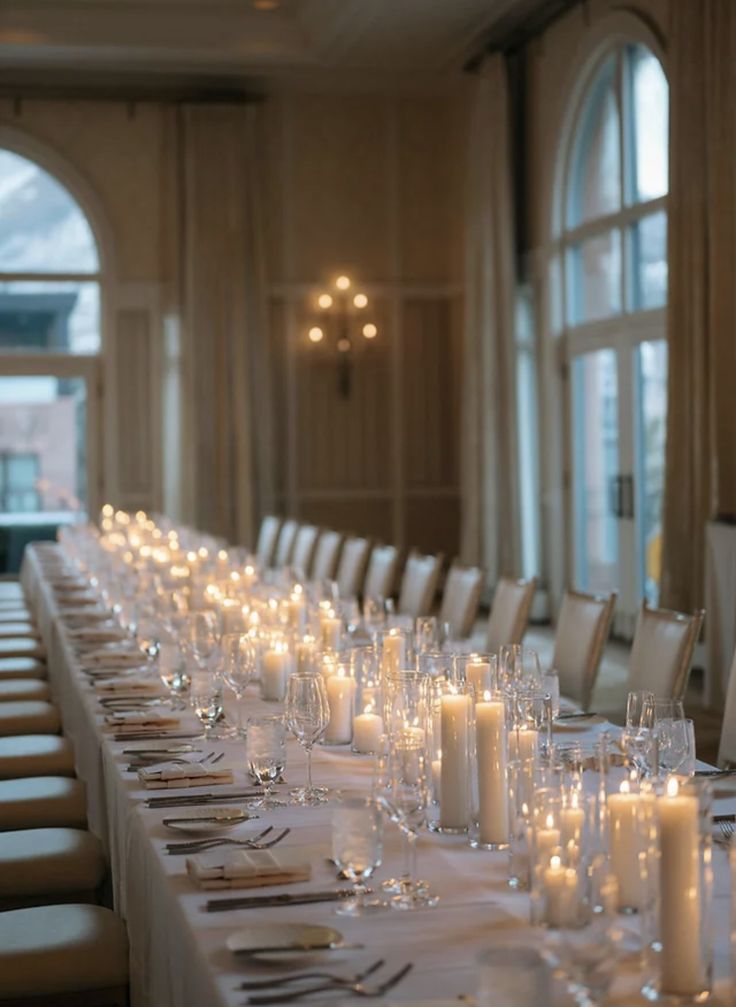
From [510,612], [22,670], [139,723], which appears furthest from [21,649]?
[139,723]

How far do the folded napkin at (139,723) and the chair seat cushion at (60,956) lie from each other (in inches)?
26.4

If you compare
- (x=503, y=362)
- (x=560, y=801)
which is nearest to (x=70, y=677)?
(x=560, y=801)

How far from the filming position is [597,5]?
9.90 m

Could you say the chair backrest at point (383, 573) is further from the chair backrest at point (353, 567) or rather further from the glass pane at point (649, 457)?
the glass pane at point (649, 457)

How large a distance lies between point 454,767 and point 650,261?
7653mm

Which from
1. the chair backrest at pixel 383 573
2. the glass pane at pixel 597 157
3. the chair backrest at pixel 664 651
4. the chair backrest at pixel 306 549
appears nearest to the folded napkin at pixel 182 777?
the chair backrest at pixel 664 651

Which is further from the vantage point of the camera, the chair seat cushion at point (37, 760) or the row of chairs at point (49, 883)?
the chair seat cushion at point (37, 760)

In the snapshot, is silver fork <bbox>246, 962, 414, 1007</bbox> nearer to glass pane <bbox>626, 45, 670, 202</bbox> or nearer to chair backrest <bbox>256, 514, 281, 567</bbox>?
glass pane <bbox>626, 45, 670, 202</bbox>

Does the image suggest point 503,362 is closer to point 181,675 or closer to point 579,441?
point 579,441

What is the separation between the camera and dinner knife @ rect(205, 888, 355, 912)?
6.91ft

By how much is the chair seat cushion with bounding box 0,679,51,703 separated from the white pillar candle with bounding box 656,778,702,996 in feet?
15.1

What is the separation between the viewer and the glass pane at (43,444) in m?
13.5

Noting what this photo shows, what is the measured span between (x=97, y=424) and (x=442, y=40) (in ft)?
15.9

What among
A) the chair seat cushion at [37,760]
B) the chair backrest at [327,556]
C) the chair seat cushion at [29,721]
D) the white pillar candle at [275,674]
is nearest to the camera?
the white pillar candle at [275,674]
